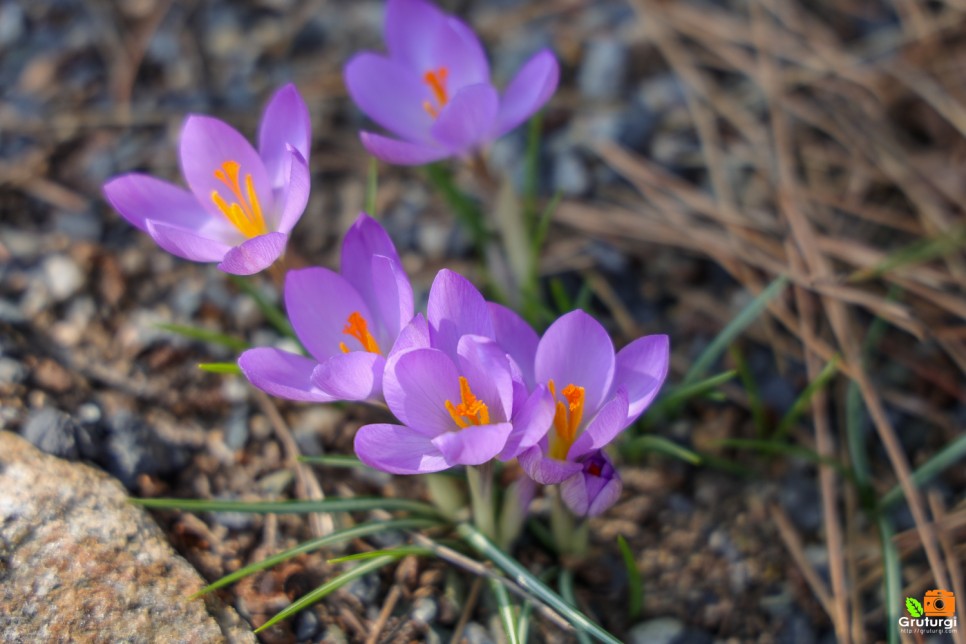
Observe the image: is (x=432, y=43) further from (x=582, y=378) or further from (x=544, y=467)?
(x=544, y=467)

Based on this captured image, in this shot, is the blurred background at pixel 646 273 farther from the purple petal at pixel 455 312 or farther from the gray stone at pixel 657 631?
the purple petal at pixel 455 312

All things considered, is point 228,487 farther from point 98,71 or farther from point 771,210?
point 771,210

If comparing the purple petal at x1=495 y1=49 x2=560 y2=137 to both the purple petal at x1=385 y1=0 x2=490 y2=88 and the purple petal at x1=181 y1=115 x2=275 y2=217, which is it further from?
the purple petal at x1=181 y1=115 x2=275 y2=217

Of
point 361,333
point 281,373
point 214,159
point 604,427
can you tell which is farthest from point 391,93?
point 604,427

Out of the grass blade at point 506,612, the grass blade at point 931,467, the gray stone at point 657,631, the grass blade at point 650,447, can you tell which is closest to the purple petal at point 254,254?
the grass blade at point 506,612

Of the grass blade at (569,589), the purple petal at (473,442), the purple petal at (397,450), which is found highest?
the purple petal at (473,442)

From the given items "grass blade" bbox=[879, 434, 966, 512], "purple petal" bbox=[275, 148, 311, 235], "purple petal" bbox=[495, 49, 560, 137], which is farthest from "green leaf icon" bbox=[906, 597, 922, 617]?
"purple petal" bbox=[275, 148, 311, 235]
